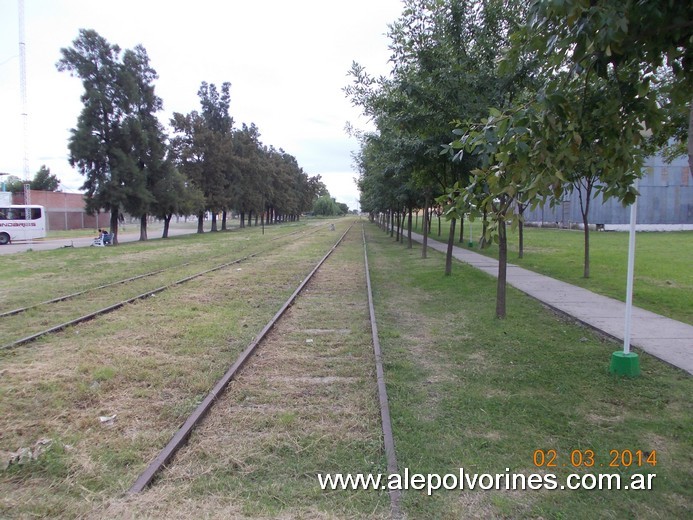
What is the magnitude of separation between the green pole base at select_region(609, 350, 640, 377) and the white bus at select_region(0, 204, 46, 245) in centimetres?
4419

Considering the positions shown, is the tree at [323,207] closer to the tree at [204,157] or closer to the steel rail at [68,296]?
the tree at [204,157]

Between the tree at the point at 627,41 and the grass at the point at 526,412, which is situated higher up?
the tree at the point at 627,41

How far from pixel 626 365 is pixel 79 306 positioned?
966 cm

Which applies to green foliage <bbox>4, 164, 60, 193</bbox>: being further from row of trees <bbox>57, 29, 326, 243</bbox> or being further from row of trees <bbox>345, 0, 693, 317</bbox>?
row of trees <bbox>345, 0, 693, 317</bbox>

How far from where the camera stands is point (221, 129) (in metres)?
56.8

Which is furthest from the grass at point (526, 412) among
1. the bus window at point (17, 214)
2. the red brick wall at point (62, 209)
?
the red brick wall at point (62, 209)

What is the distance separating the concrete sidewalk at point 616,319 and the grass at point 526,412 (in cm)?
38

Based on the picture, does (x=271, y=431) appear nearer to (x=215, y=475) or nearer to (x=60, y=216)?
(x=215, y=475)

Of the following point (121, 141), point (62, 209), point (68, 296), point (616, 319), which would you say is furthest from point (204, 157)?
point (616, 319)

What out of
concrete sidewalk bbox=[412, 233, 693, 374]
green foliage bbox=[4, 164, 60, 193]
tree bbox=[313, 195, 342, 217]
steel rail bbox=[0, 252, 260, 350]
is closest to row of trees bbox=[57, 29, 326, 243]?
steel rail bbox=[0, 252, 260, 350]

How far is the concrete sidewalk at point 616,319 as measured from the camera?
6623mm

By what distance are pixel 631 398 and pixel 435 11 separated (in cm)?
783

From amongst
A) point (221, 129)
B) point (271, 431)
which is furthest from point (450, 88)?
point (221, 129)
